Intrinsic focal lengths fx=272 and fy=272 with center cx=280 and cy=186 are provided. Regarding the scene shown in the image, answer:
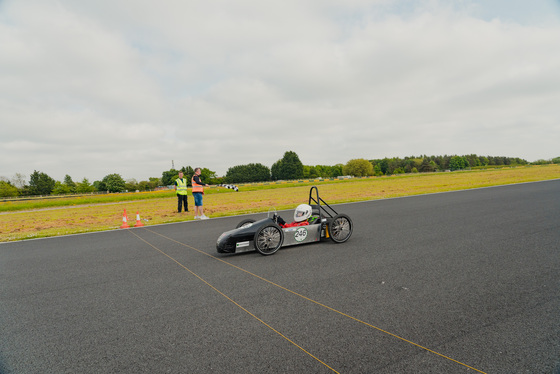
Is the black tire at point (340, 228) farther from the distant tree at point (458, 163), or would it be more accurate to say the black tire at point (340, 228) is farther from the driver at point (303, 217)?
the distant tree at point (458, 163)

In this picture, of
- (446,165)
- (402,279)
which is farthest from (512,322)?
(446,165)

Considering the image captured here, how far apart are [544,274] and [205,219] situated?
11.8 metres

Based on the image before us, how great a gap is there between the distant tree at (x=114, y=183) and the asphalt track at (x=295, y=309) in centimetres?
12571

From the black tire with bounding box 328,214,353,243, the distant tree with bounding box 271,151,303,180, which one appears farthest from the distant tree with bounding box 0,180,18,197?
the black tire with bounding box 328,214,353,243

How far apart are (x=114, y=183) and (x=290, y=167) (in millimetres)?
77742

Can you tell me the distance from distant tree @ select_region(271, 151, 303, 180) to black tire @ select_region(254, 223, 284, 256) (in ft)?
397

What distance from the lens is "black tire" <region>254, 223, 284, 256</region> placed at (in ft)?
21.0

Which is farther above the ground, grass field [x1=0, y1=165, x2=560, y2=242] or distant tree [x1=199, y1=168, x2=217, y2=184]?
distant tree [x1=199, y1=168, x2=217, y2=184]

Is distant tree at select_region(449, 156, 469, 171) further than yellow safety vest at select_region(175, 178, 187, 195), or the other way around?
distant tree at select_region(449, 156, 469, 171)

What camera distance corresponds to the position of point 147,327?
3422 mm

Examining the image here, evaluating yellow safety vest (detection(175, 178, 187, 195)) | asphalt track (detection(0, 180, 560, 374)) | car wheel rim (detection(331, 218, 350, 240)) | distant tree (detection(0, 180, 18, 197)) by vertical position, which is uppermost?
distant tree (detection(0, 180, 18, 197))

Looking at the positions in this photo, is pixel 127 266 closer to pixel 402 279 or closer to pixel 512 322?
pixel 402 279

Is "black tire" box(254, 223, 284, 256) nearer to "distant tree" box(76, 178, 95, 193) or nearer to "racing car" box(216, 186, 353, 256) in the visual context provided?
"racing car" box(216, 186, 353, 256)

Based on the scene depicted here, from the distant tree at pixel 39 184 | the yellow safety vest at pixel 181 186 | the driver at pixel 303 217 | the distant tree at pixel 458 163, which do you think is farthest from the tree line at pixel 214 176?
the driver at pixel 303 217
